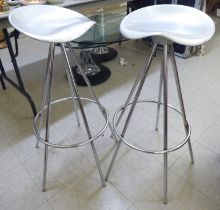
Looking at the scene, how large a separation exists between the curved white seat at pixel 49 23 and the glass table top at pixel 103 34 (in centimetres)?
66

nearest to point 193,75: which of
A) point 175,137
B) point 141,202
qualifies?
point 175,137

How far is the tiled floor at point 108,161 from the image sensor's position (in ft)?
4.05

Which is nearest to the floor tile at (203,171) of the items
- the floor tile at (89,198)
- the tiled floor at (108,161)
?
the tiled floor at (108,161)

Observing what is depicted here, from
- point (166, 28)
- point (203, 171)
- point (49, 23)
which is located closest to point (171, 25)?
point (166, 28)

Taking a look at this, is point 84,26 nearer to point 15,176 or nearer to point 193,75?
point 15,176

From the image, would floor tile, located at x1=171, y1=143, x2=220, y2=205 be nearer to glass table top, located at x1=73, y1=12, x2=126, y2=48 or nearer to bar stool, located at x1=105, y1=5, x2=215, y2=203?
bar stool, located at x1=105, y1=5, x2=215, y2=203

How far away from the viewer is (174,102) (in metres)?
1.96

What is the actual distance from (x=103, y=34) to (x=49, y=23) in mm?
987

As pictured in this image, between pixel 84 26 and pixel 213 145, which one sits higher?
pixel 84 26

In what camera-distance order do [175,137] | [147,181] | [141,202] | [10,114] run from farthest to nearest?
[10,114], [175,137], [147,181], [141,202]

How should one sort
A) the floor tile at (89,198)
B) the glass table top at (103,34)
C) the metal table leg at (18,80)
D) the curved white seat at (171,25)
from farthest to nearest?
the glass table top at (103,34) → the metal table leg at (18,80) → the floor tile at (89,198) → the curved white seat at (171,25)

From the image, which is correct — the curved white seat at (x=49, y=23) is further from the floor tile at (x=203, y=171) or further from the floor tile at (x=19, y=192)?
the floor tile at (x=203, y=171)

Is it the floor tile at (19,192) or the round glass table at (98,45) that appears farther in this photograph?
the round glass table at (98,45)

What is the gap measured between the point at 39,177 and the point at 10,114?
73 cm
